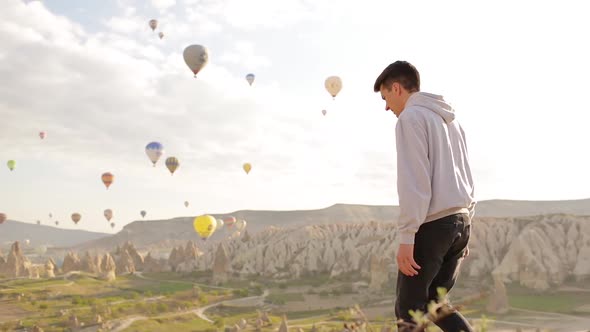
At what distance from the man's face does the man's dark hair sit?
0.13 feet

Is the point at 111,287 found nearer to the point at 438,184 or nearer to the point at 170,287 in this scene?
the point at 170,287

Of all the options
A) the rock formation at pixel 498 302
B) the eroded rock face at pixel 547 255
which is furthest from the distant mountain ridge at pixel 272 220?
the rock formation at pixel 498 302

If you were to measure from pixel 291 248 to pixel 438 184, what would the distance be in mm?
78090

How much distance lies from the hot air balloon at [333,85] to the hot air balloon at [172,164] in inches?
909

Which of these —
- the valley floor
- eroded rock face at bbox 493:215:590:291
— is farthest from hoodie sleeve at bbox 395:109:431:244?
eroded rock face at bbox 493:215:590:291

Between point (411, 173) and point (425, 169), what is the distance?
0.10m

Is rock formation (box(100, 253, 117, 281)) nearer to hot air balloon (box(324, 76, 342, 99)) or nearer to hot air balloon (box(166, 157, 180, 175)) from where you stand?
hot air balloon (box(166, 157, 180, 175))

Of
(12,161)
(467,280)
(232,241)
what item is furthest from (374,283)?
(12,161)

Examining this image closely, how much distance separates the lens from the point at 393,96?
13.8 feet

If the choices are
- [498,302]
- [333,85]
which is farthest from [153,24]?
[498,302]

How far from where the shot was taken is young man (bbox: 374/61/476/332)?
370cm

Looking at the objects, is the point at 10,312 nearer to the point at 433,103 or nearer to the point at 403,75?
the point at 403,75

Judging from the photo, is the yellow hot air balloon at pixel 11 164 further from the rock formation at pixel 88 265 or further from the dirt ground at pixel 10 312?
the dirt ground at pixel 10 312

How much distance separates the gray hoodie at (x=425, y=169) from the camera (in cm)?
369
